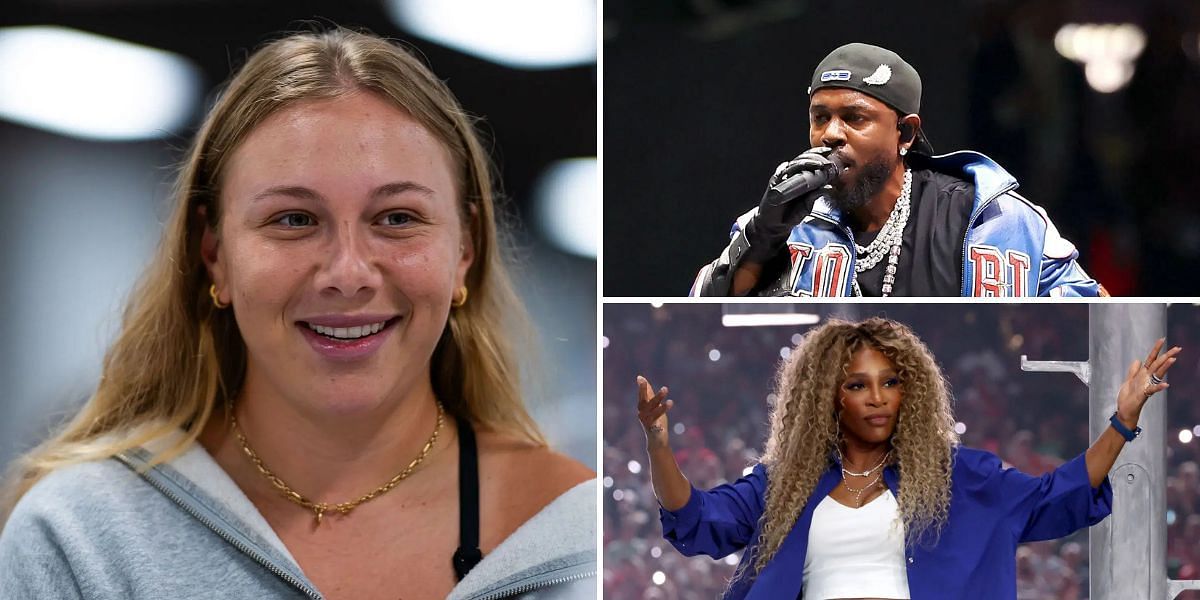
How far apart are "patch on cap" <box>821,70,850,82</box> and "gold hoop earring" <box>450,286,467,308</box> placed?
87 cm

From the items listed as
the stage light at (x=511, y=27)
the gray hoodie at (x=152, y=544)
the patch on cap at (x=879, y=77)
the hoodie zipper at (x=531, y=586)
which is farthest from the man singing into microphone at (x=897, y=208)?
the gray hoodie at (x=152, y=544)

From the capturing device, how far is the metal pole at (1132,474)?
263 cm

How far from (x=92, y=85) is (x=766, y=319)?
4.86 feet

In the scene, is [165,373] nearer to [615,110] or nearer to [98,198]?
[98,198]

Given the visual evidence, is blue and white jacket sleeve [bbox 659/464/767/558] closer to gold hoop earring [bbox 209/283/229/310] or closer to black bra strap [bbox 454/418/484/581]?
black bra strap [bbox 454/418/484/581]

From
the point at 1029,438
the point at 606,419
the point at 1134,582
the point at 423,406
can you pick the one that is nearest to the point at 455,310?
the point at 423,406

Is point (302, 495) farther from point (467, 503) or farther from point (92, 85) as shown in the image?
point (92, 85)

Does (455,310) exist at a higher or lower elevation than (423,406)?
higher

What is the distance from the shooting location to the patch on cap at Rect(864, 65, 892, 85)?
259 cm

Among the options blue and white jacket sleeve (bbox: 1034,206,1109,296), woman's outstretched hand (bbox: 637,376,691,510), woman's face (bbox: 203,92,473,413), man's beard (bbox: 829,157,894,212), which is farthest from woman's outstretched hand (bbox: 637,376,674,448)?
blue and white jacket sleeve (bbox: 1034,206,1109,296)

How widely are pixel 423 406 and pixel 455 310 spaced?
21 centimetres

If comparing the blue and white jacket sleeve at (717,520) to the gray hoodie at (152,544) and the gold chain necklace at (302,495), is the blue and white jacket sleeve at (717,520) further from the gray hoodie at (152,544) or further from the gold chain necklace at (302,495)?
the gold chain necklace at (302,495)

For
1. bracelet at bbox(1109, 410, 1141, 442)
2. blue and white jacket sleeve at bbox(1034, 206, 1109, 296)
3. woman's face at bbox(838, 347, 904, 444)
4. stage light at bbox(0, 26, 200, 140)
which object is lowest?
bracelet at bbox(1109, 410, 1141, 442)

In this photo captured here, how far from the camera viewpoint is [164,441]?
248 cm
